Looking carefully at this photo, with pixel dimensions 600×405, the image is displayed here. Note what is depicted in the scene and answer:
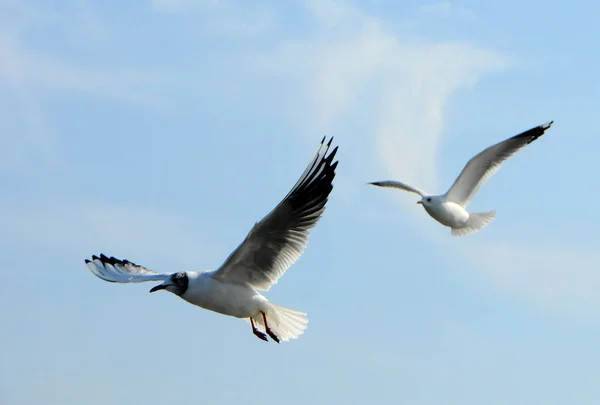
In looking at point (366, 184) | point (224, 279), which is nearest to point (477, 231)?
point (366, 184)

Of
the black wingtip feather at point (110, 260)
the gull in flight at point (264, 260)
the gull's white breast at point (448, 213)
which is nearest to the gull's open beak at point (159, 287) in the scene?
the gull in flight at point (264, 260)

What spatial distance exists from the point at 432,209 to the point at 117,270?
4.88 m

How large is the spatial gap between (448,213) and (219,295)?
19.3 feet

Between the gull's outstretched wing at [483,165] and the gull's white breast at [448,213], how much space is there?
0.40 metres

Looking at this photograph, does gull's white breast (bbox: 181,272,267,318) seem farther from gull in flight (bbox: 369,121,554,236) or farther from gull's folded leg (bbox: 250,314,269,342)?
gull in flight (bbox: 369,121,554,236)

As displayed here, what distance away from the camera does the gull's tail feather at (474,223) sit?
564 inches

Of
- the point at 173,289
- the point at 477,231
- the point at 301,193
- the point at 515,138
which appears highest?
the point at 515,138

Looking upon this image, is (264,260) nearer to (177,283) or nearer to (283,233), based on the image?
(283,233)

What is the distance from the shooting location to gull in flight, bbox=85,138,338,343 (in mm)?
8625

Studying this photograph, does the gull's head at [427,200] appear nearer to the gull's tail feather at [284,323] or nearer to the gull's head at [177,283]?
the gull's tail feather at [284,323]

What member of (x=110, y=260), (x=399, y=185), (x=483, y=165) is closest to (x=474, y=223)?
(x=483, y=165)

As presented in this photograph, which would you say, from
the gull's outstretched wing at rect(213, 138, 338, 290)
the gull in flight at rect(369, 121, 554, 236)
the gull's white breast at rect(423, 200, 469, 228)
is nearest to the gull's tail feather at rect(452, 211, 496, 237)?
the gull in flight at rect(369, 121, 554, 236)

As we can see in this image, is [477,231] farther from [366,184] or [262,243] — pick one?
[262,243]

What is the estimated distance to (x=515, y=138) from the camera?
14.4m
